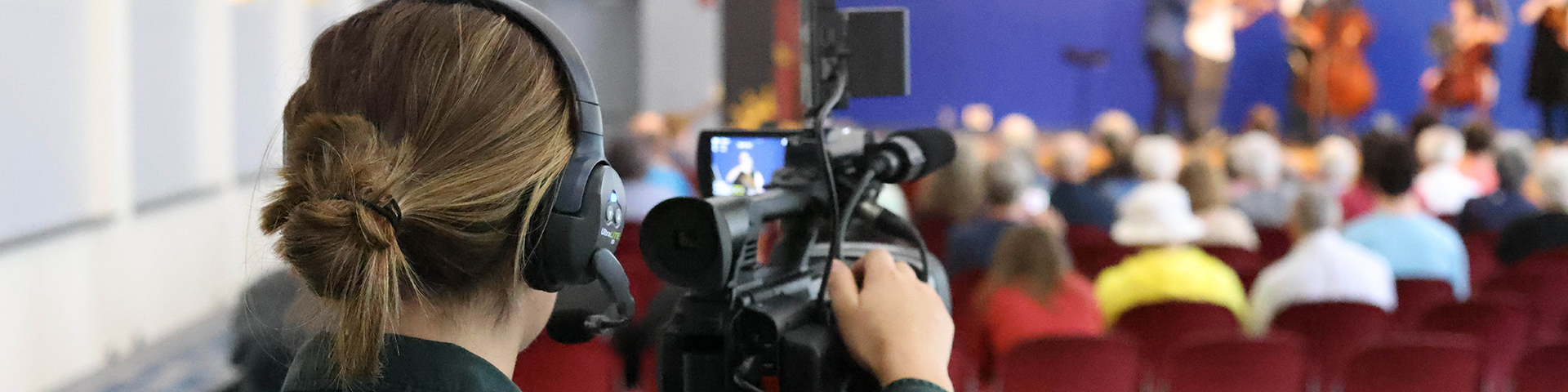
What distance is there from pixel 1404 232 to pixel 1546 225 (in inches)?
29.6

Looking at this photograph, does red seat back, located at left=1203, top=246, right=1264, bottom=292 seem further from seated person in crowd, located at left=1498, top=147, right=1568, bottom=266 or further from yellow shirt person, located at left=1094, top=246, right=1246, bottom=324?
seated person in crowd, located at left=1498, top=147, right=1568, bottom=266

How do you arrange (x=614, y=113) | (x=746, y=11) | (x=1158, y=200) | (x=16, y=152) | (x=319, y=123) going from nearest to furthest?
(x=319, y=123), (x=16, y=152), (x=1158, y=200), (x=746, y=11), (x=614, y=113)

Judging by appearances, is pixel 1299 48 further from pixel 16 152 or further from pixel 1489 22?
pixel 16 152

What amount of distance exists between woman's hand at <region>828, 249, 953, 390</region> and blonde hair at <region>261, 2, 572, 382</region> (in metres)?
0.30

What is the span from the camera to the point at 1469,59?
10.5 metres

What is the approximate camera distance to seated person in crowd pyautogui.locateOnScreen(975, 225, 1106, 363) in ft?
10.3

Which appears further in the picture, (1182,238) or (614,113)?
(614,113)

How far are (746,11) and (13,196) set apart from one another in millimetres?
8268

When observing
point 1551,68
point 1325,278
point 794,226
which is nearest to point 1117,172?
point 1325,278

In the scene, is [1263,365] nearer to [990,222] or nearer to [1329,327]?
[1329,327]

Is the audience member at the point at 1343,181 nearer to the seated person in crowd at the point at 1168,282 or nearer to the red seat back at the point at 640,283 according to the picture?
the seated person in crowd at the point at 1168,282

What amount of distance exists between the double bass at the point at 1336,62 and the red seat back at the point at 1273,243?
20.3ft

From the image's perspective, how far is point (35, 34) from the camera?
3574mm

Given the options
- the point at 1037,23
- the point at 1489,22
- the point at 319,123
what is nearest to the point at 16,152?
the point at 319,123
